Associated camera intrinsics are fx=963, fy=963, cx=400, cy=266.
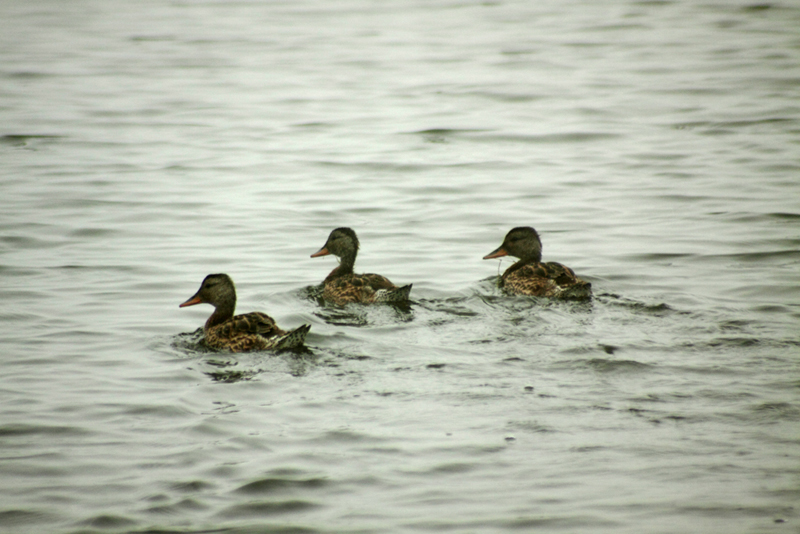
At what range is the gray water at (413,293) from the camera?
567cm

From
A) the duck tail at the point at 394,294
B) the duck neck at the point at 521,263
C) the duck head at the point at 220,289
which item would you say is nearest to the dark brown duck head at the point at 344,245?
the duck tail at the point at 394,294

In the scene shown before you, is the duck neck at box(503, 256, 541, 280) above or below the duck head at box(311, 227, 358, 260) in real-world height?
below

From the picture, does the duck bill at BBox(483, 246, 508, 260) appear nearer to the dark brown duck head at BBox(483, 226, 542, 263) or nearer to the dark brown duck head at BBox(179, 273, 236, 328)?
the dark brown duck head at BBox(483, 226, 542, 263)

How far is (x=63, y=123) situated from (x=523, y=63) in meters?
11.9

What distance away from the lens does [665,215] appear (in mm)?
13219

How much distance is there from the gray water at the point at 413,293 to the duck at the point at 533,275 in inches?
6.9

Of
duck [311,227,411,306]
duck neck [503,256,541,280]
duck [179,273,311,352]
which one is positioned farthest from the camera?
duck neck [503,256,541,280]

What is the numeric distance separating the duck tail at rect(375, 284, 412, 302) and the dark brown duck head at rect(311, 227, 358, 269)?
3.01 ft

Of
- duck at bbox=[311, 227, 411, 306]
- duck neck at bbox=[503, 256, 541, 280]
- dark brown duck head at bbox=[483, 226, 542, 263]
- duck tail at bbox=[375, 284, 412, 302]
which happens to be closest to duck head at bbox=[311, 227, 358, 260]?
duck at bbox=[311, 227, 411, 306]

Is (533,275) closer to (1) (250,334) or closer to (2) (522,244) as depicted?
(2) (522,244)

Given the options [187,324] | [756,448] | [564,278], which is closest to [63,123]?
[187,324]

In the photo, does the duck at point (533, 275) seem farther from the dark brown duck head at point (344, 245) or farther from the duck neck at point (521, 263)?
the dark brown duck head at point (344, 245)

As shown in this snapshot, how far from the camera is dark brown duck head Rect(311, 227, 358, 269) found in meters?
10.1

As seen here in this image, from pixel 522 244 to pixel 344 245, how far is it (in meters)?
1.93
